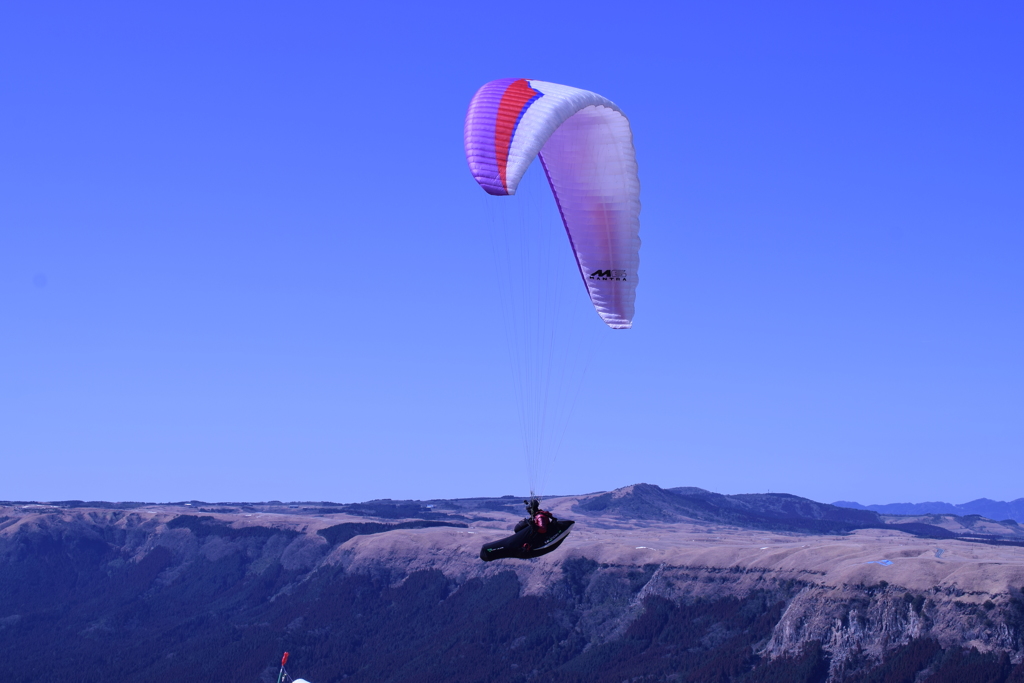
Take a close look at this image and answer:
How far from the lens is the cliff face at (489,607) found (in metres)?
91.4

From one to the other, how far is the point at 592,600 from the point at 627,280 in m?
91.1

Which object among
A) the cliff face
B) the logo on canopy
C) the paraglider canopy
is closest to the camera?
the paraglider canopy

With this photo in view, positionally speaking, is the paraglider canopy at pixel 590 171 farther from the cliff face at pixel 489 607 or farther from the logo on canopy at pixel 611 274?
the cliff face at pixel 489 607

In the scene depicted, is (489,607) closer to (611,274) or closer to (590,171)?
(611,274)

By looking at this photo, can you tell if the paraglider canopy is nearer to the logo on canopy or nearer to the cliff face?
the logo on canopy

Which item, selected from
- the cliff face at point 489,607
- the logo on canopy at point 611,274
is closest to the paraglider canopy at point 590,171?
the logo on canopy at point 611,274

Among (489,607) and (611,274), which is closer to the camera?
(611,274)

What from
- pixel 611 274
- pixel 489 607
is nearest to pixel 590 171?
pixel 611 274

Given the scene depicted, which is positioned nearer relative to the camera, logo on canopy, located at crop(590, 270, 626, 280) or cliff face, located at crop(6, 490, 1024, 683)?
logo on canopy, located at crop(590, 270, 626, 280)

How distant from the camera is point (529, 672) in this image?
11644cm

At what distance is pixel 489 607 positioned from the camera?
136500 mm

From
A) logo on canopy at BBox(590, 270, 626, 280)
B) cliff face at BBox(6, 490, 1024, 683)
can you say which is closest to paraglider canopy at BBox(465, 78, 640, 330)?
logo on canopy at BBox(590, 270, 626, 280)

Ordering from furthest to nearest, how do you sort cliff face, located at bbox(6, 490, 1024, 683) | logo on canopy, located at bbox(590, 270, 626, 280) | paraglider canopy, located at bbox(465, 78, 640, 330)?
cliff face, located at bbox(6, 490, 1024, 683)
logo on canopy, located at bbox(590, 270, 626, 280)
paraglider canopy, located at bbox(465, 78, 640, 330)

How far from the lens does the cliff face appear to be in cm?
9138
